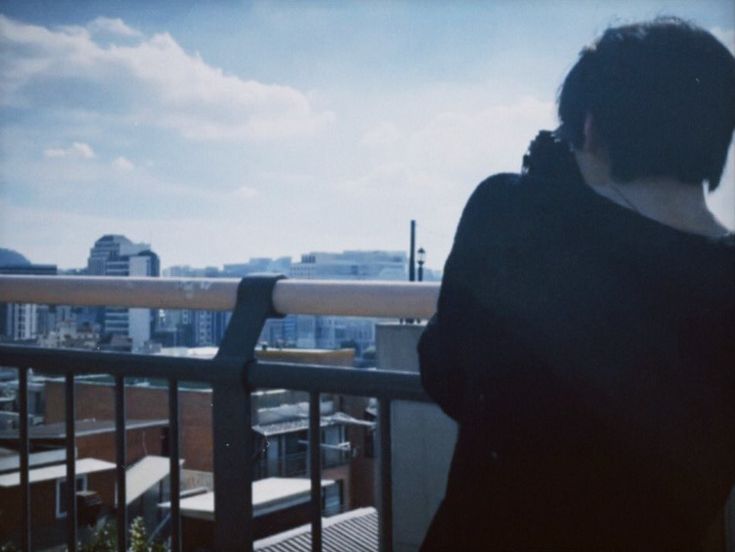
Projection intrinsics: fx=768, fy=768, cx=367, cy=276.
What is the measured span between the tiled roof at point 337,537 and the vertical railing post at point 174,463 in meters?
0.23

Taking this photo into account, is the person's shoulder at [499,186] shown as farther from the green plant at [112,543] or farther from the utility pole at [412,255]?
the utility pole at [412,255]

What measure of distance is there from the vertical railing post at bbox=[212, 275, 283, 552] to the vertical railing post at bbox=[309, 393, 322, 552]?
0.53 ft

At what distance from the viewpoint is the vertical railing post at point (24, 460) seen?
2396 millimetres

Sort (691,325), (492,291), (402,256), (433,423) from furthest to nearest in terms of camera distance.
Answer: (402,256) → (433,423) → (492,291) → (691,325)

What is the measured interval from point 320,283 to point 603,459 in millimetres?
867

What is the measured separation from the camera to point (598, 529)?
3.95 ft

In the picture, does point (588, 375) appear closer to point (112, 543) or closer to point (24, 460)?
point (24, 460)

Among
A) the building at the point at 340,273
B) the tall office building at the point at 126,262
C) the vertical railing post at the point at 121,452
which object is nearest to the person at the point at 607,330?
the vertical railing post at the point at 121,452

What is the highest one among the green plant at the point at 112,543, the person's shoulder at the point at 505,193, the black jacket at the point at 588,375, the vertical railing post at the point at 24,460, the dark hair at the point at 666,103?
the dark hair at the point at 666,103

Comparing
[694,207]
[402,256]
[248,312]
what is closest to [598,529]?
[694,207]

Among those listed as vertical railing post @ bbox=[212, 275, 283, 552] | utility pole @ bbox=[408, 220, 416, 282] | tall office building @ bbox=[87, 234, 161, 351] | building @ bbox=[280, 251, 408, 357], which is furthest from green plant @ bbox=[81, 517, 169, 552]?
building @ bbox=[280, 251, 408, 357]

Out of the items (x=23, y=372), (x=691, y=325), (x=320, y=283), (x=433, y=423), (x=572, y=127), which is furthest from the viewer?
(x=23, y=372)

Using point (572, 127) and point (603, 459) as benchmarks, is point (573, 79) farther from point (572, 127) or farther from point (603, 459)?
point (603, 459)

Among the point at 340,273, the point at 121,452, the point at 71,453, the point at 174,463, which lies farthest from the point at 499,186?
the point at 340,273
